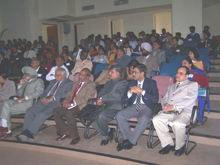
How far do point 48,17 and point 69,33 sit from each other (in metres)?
1.99

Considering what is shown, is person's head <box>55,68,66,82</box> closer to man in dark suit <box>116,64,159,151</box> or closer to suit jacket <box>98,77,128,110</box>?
suit jacket <box>98,77,128,110</box>

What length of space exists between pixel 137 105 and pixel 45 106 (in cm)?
182

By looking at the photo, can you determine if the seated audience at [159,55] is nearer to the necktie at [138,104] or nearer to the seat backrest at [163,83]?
the seat backrest at [163,83]

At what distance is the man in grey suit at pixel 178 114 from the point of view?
2.78m

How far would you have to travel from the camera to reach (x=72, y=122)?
11.3ft

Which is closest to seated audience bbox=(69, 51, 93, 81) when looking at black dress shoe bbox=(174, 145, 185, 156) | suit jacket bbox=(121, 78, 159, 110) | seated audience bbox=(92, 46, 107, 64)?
seated audience bbox=(92, 46, 107, 64)

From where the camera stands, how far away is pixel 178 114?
Result: 2.98m

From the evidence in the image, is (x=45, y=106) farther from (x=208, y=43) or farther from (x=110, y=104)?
(x=208, y=43)

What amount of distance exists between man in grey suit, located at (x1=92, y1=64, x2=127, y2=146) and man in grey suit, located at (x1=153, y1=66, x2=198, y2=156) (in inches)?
29.3

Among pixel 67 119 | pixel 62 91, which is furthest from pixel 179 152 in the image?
pixel 62 91

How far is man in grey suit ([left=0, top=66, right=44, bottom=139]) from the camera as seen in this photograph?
3939mm

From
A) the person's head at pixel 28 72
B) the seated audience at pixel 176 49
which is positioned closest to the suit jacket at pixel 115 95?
the person's head at pixel 28 72

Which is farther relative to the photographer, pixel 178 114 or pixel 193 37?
pixel 193 37

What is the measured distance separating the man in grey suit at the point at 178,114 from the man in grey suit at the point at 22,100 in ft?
8.19
